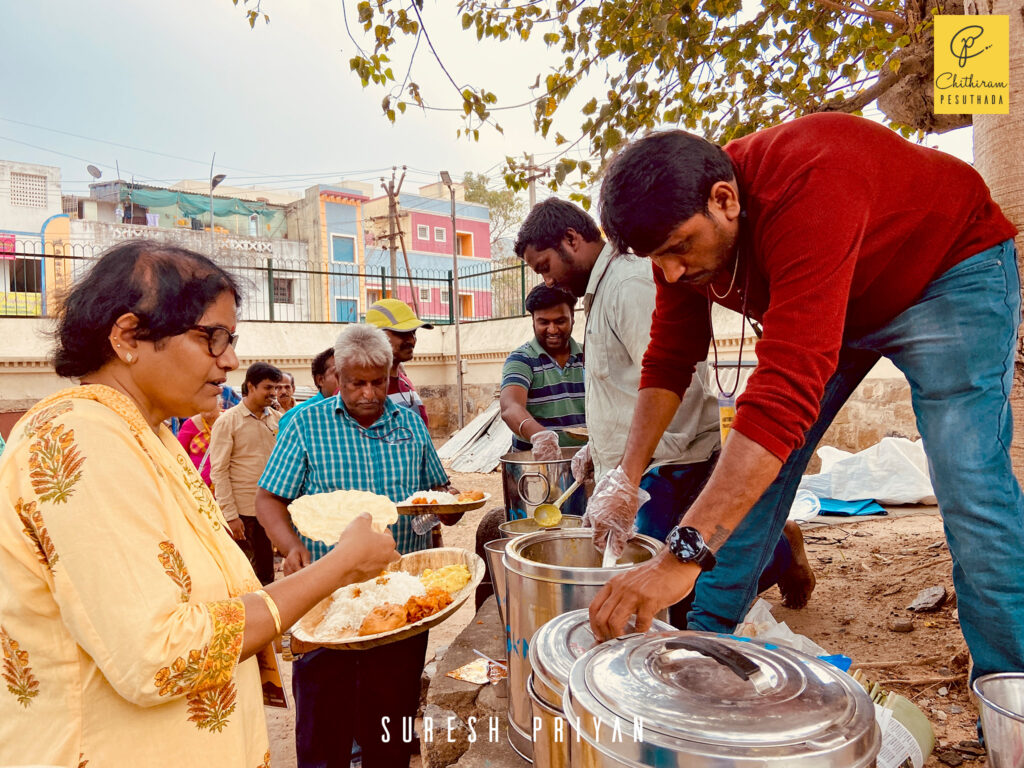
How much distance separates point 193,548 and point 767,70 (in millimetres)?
4773

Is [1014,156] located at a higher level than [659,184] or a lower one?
higher

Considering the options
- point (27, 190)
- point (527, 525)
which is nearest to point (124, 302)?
point (527, 525)

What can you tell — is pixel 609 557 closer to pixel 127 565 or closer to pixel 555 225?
pixel 127 565

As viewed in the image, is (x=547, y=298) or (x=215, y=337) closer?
(x=215, y=337)

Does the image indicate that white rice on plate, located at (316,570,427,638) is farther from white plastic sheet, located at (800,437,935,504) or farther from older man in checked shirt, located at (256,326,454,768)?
white plastic sheet, located at (800,437,935,504)

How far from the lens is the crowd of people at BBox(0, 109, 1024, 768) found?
3.99 feet

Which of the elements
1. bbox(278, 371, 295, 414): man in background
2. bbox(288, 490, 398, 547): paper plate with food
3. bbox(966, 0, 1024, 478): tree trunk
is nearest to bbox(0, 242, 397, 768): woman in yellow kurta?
bbox(288, 490, 398, 547): paper plate with food

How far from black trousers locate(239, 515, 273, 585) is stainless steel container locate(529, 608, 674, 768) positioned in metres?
4.09

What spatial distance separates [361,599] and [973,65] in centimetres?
294

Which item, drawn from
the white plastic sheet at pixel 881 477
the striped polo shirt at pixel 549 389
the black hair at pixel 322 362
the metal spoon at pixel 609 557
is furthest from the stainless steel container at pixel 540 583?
the white plastic sheet at pixel 881 477

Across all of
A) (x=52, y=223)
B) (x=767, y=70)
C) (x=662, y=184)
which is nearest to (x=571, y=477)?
(x=662, y=184)

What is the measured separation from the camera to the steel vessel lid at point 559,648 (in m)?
1.27

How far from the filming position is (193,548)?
4.54ft

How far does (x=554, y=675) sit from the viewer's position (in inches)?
49.8
